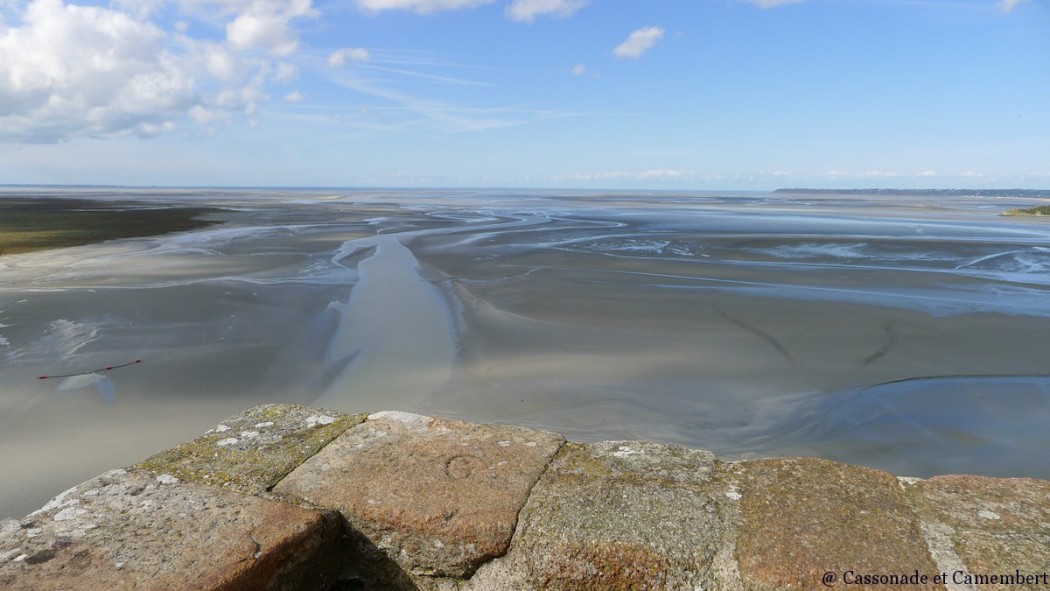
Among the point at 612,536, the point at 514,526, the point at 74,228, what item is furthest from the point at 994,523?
the point at 74,228

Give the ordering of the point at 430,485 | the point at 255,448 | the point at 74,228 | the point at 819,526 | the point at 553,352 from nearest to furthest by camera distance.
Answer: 1. the point at 819,526
2. the point at 430,485
3. the point at 255,448
4. the point at 553,352
5. the point at 74,228

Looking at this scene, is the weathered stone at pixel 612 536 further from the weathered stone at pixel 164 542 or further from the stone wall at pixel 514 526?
the weathered stone at pixel 164 542

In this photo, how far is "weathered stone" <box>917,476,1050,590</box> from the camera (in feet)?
5.86

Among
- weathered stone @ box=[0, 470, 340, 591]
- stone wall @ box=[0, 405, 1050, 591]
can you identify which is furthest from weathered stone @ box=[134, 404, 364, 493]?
weathered stone @ box=[0, 470, 340, 591]

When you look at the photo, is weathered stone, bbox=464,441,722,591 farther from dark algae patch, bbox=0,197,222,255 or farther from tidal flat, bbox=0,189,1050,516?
dark algae patch, bbox=0,197,222,255

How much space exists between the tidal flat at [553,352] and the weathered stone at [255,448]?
3.36 m

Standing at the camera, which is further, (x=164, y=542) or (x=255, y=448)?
(x=255, y=448)

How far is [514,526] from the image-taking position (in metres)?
2.04

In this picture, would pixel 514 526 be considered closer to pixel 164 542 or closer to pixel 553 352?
pixel 164 542

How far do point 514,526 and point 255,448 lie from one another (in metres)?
1.20

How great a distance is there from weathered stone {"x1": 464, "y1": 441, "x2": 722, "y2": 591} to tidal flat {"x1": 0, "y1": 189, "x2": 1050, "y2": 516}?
3.84 m

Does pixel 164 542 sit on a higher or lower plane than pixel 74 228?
higher

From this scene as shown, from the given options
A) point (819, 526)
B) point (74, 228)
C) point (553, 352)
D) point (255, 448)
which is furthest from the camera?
point (74, 228)

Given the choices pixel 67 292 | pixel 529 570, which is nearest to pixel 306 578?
pixel 529 570
